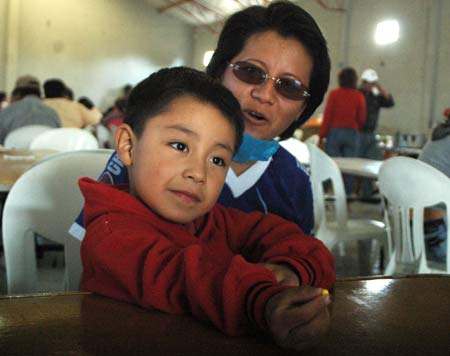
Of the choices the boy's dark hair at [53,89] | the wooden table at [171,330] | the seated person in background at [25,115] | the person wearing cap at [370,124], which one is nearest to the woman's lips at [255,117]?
the wooden table at [171,330]

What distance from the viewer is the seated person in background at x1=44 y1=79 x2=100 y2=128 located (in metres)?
Result: 5.82

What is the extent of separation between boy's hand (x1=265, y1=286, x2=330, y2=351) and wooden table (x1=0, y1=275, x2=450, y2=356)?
18mm

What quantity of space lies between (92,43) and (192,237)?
35.6ft

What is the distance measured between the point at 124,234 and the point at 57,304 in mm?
116

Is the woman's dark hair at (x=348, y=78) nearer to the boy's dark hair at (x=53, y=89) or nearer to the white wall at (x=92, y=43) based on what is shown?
the boy's dark hair at (x=53, y=89)

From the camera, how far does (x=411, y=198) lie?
2.11m

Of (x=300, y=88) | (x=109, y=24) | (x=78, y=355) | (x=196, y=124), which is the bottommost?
(x=78, y=355)

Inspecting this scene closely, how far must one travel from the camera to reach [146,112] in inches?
33.7

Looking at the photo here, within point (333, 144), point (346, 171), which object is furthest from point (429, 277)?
point (333, 144)

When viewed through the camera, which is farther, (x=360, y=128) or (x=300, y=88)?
(x=360, y=128)

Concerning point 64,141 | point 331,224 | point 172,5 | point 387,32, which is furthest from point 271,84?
point 172,5

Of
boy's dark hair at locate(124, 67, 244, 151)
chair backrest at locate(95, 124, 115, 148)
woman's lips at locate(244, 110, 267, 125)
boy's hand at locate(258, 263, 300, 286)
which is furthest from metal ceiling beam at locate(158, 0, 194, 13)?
boy's hand at locate(258, 263, 300, 286)

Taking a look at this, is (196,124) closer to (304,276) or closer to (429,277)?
(304,276)

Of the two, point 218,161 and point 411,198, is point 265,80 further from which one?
point 411,198
